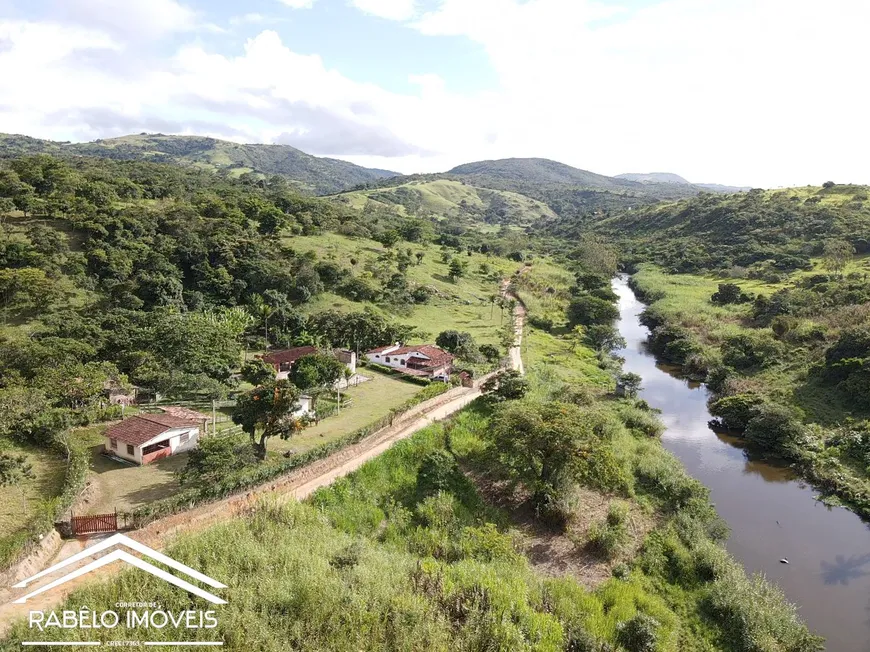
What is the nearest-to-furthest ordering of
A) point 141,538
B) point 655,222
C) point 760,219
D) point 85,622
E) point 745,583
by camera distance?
point 85,622 < point 141,538 < point 745,583 < point 760,219 < point 655,222

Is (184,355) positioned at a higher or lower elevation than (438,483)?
higher

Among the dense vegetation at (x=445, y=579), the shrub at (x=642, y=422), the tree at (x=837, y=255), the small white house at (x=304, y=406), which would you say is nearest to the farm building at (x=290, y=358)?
the small white house at (x=304, y=406)

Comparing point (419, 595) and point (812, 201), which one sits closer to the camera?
point (419, 595)

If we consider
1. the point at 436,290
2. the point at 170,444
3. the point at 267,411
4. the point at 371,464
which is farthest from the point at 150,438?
the point at 436,290

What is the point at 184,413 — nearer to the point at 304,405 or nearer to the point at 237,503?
the point at 304,405

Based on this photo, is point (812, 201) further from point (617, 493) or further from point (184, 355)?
point (184, 355)

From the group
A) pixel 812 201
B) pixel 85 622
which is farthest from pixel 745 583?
pixel 812 201

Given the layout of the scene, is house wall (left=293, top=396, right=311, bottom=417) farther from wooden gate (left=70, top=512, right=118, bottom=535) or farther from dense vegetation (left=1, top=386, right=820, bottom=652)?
wooden gate (left=70, top=512, right=118, bottom=535)
